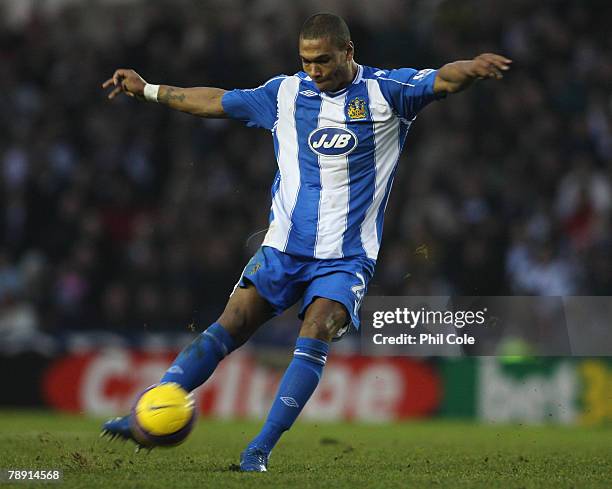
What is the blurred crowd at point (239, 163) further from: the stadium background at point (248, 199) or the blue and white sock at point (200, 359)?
the blue and white sock at point (200, 359)

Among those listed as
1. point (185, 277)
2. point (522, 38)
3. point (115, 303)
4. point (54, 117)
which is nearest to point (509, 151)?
point (522, 38)

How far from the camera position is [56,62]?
16.2 m

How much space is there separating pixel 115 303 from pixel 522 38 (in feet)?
20.4

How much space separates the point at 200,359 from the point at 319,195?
106cm

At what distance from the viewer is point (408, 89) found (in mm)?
5770

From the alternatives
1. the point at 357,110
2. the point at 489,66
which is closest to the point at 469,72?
the point at 489,66

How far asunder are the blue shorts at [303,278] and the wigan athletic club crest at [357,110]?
738 mm

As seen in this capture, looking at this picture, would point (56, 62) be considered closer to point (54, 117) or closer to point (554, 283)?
point (54, 117)

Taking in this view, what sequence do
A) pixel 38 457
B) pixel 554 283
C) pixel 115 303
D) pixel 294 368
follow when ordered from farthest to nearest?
pixel 115 303 → pixel 554 283 → pixel 38 457 → pixel 294 368

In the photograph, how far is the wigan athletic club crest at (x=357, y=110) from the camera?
5.87 metres

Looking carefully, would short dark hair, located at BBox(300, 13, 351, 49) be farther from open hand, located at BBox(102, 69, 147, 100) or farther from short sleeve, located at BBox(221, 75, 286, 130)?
open hand, located at BBox(102, 69, 147, 100)

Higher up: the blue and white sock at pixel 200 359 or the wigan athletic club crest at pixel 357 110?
the wigan athletic club crest at pixel 357 110

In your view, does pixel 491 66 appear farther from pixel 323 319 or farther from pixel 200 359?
pixel 200 359

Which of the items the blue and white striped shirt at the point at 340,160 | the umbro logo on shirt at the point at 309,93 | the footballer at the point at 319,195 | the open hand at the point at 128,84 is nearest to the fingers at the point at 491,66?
the footballer at the point at 319,195
